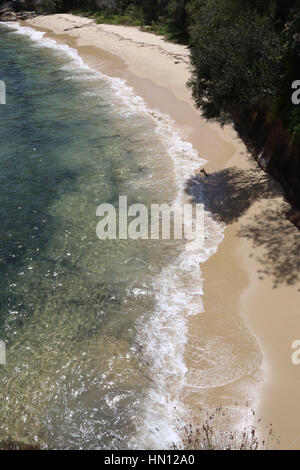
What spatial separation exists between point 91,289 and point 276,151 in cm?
1170

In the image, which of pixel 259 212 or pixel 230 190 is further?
pixel 230 190

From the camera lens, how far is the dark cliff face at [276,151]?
16.9 m

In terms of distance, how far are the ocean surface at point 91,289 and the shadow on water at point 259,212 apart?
1136mm

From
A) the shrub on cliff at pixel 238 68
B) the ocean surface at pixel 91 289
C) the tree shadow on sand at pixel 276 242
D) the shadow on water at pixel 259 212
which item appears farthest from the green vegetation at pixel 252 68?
the ocean surface at pixel 91 289

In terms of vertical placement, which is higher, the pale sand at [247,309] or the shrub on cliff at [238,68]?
the shrub on cliff at [238,68]

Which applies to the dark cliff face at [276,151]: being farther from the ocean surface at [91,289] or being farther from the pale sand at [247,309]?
the ocean surface at [91,289]

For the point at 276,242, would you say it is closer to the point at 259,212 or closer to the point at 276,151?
the point at 259,212

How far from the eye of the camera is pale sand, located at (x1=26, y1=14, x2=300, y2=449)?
34.7ft

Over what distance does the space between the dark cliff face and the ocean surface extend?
344 centimetres

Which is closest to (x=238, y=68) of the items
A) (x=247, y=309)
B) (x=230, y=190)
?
(x=230, y=190)

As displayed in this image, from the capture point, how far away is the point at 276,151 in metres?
18.9

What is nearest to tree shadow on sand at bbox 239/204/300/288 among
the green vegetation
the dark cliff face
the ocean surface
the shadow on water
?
the shadow on water

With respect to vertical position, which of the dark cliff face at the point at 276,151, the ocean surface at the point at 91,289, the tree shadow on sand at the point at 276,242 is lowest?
the ocean surface at the point at 91,289

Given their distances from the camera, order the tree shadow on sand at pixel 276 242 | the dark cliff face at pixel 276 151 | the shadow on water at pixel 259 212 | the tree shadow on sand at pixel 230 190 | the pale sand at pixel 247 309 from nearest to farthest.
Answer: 1. the pale sand at pixel 247 309
2. the tree shadow on sand at pixel 276 242
3. the shadow on water at pixel 259 212
4. the dark cliff face at pixel 276 151
5. the tree shadow on sand at pixel 230 190
